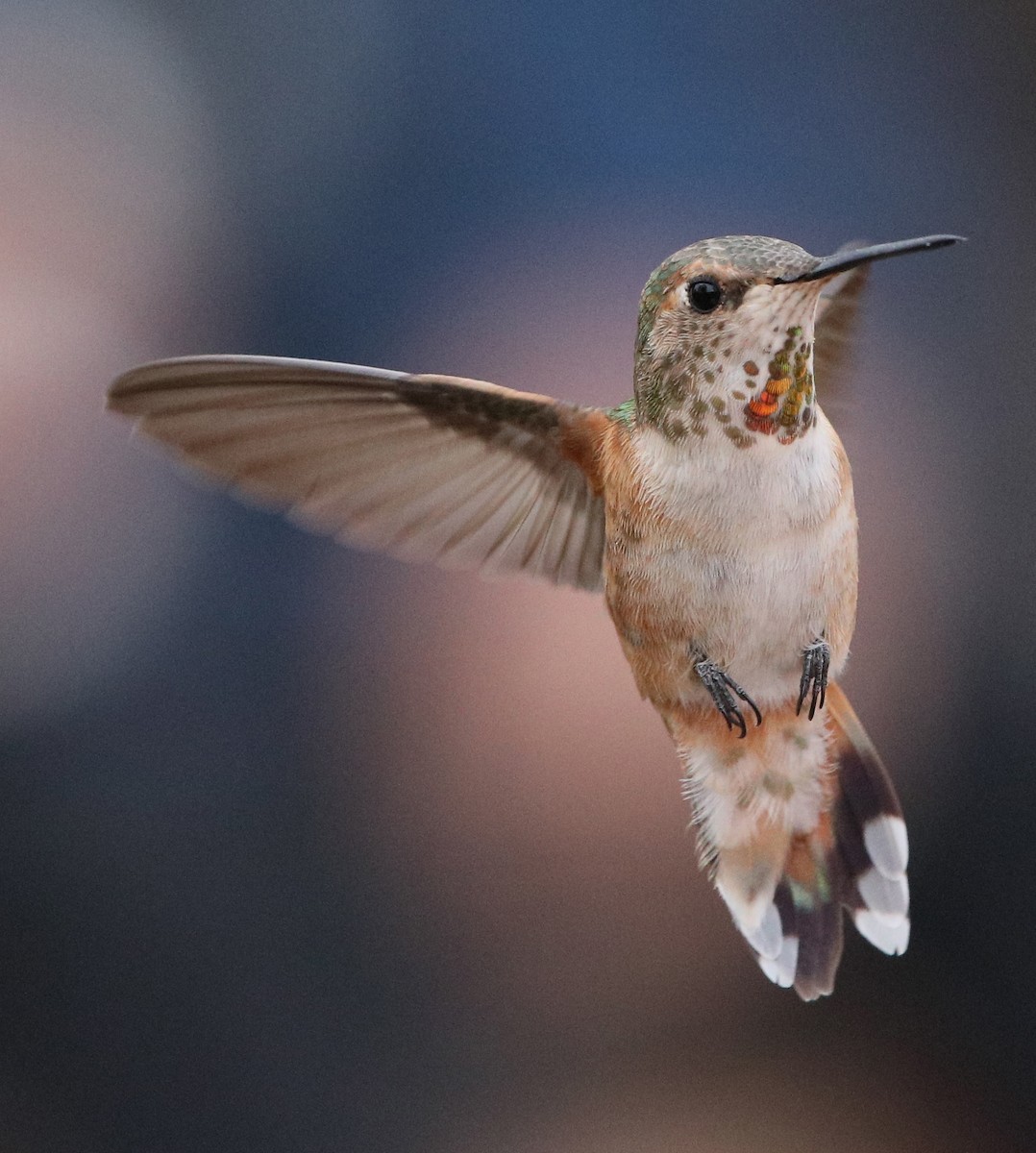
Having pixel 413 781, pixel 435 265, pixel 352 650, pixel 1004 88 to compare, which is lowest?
pixel 413 781

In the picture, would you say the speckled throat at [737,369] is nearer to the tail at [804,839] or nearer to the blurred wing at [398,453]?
the blurred wing at [398,453]

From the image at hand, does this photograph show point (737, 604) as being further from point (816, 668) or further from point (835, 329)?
point (835, 329)

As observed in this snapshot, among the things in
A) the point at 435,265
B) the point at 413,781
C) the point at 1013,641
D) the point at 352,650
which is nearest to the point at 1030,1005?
the point at 1013,641

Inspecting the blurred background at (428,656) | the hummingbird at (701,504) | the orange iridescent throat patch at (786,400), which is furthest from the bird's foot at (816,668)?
the blurred background at (428,656)

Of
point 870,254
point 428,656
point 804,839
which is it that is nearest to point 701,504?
point 870,254

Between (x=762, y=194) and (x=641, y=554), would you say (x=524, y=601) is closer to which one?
(x=762, y=194)

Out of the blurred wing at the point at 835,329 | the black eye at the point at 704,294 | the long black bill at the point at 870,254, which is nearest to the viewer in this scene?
the long black bill at the point at 870,254

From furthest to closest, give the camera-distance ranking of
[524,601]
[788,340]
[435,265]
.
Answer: [435,265] → [524,601] → [788,340]
